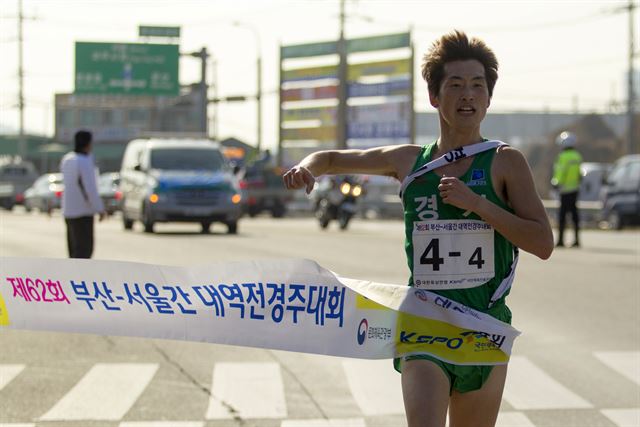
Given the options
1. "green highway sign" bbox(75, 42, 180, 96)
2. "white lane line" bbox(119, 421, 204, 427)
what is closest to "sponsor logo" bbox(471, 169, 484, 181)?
"white lane line" bbox(119, 421, 204, 427)

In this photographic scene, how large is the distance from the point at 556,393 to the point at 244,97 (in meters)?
48.5

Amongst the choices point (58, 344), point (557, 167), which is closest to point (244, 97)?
point (557, 167)

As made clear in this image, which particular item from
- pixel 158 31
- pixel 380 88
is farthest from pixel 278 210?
pixel 380 88

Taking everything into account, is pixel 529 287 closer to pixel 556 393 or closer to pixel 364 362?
pixel 364 362

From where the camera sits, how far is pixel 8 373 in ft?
32.0

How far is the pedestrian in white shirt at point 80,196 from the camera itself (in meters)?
13.9

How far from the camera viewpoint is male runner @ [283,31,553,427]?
14.7ft

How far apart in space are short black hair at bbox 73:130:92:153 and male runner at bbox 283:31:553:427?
9498mm

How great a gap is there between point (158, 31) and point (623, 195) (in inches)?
1242

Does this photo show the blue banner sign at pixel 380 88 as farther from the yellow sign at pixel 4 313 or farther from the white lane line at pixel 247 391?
the yellow sign at pixel 4 313

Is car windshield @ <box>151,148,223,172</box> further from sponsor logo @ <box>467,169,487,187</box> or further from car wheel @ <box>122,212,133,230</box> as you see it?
sponsor logo @ <box>467,169,487,187</box>

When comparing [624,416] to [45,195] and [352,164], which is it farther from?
[45,195]

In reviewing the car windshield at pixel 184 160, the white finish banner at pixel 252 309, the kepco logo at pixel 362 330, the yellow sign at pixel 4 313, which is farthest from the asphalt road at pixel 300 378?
the car windshield at pixel 184 160

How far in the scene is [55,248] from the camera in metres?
24.8
